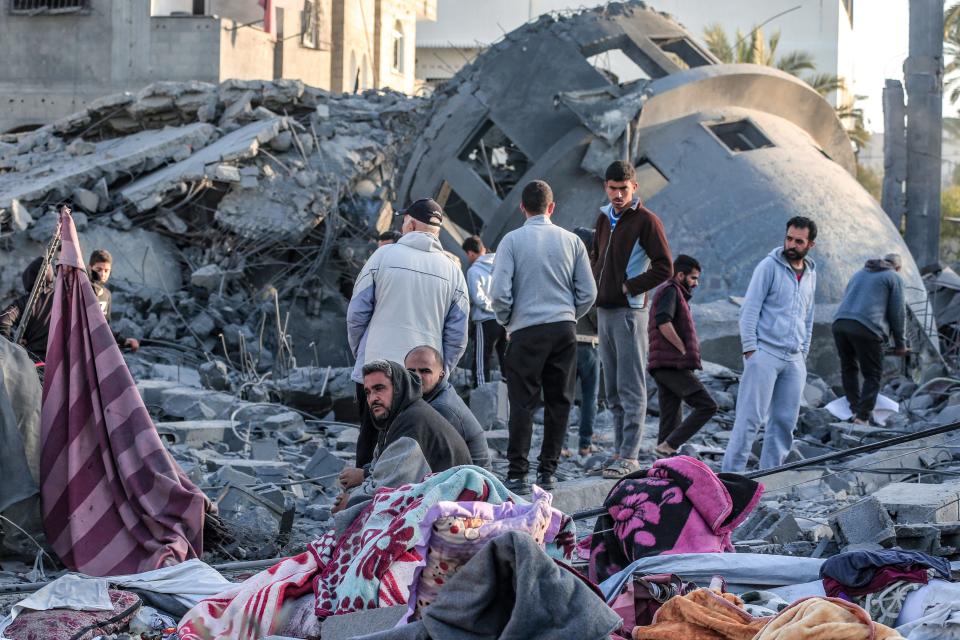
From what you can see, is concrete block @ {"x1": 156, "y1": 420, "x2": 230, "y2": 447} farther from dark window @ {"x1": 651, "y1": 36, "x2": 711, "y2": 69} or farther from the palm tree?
the palm tree

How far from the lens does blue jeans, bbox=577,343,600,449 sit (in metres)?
9.12

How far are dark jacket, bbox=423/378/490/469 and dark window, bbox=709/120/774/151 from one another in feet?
34.7

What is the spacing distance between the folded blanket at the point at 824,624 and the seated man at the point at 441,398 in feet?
7.55

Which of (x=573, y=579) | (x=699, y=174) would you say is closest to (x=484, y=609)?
(x=573, y=579)

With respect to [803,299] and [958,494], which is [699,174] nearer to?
[803,299]

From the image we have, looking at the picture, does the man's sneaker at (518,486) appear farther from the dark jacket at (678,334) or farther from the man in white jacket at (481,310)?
the man in white jacket at (481,310)

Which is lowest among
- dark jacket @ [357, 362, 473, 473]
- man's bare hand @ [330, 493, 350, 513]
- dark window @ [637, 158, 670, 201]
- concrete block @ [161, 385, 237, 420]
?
concrete block @ [161, 385, 237, 420]

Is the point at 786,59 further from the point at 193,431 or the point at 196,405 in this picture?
the point at 193,431

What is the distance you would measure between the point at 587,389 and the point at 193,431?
107 inches

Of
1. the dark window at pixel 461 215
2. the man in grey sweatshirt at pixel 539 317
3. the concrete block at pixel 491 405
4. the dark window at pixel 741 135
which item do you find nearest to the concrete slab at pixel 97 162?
the dark window at pixel 461 215

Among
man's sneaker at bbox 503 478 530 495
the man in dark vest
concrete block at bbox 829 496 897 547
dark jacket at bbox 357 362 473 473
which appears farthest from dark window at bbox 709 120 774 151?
dark jacket at bbox 357 362 473 473

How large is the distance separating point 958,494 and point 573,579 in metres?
3.14

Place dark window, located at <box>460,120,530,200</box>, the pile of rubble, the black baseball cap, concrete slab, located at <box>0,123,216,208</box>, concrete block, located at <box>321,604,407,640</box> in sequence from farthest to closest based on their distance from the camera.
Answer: concrete slab, located at <box>0,123,216,208</box>
the pile of rubble
dark window, located at <box>460,120,530,200</box>
the black baseball cap
concrete block, located at <box>321,604,407,640</box>

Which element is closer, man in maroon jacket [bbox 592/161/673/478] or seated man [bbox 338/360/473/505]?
seated man [bbox 338/360/473/505]
